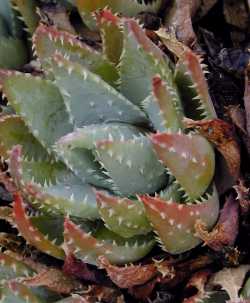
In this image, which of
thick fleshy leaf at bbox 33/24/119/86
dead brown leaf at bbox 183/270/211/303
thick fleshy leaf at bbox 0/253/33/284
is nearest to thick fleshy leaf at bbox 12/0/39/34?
thick fleshy leaf at bbox 33/24/119/86

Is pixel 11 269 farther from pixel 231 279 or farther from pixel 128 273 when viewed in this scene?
pixel 231 279

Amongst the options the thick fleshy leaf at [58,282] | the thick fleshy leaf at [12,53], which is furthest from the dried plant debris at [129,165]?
the thick fleshy leaf at [12,53]

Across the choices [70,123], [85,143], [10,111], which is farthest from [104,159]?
[10,111]

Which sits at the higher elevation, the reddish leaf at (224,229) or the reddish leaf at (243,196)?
the reddish leaf at (243,196)

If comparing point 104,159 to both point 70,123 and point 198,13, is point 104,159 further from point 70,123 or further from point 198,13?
point 198,13

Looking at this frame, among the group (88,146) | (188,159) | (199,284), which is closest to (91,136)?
(88,146)

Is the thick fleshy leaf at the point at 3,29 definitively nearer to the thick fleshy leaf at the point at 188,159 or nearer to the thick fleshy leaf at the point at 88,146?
the thick fleshy leaf at the point at 88,146
